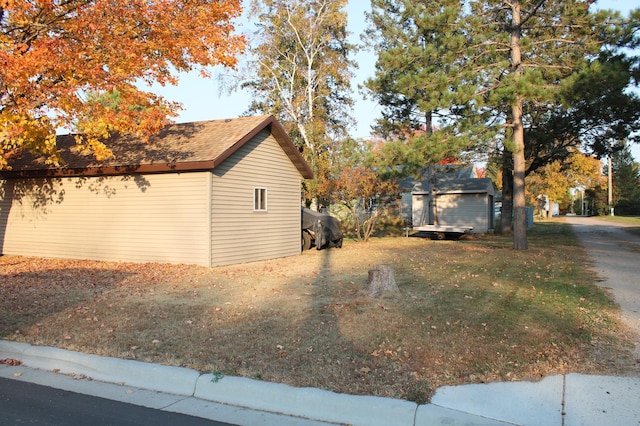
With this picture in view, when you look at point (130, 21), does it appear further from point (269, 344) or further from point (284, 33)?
point (284, 33)

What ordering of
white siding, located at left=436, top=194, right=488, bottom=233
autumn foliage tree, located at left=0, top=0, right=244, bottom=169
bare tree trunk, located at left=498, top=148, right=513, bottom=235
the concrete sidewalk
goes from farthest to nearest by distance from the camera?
white siding, located at left=436, top=194, right=488, bottom=233
bare tree trunk, located at left=498, top=148, right=513, bottom=235
autumn foliage tree, located at left=0, top=0, right=244, bottom=169
the concrete sidewalk

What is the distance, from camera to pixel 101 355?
6.00 m

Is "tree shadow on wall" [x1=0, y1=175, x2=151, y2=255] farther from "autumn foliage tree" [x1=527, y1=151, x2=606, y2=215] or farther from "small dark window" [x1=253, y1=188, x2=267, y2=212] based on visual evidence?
"autumn foliage tree" [x1=527, y1=151, x2=606, y2=215]

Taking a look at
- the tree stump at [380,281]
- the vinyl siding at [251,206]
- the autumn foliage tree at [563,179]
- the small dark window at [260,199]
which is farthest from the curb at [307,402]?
the autumn foliage tree at [563,179]

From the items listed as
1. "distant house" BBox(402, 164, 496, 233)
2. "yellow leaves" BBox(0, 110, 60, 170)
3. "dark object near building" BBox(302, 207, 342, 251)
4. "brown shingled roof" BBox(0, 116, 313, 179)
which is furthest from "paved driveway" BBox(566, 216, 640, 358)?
"yellow leaves" BBox(0, 110, 60, 170)

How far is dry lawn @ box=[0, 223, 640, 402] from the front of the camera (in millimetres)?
5359

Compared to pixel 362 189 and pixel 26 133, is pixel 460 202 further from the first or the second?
pixel 26 133

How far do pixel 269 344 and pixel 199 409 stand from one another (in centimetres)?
167

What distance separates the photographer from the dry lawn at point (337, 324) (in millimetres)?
5359

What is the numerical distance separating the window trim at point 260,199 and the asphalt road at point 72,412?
11.4m

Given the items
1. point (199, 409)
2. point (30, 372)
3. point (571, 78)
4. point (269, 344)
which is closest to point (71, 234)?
point (30, 372)

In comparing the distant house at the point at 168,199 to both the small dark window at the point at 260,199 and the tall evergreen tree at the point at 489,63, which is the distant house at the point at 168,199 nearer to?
the small dark window at the point at 260,199

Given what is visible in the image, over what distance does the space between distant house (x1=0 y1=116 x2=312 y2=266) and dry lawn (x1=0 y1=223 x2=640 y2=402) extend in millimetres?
A: 2237

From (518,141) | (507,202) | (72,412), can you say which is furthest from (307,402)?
(507,202)
